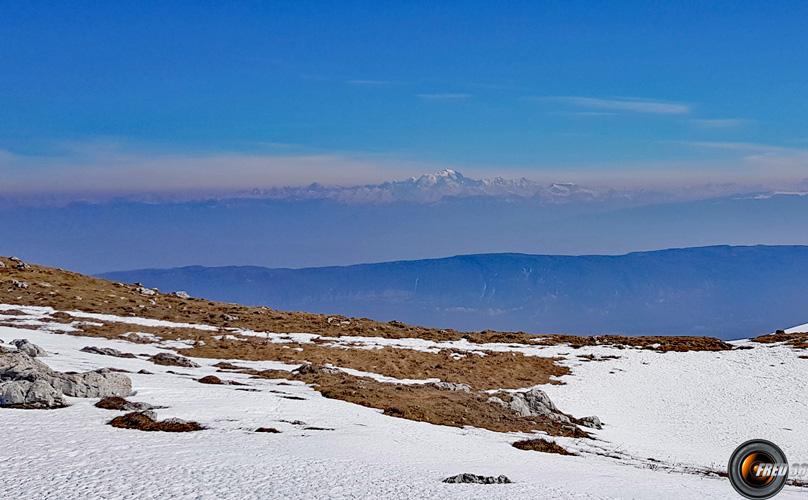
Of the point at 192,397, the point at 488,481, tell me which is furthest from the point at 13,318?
the point at 488,481

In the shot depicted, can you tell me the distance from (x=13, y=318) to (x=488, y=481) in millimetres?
48855

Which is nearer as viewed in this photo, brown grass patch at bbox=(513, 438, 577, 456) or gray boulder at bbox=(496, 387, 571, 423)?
brown grass patch at bbox=(513, 438, 577, 456)

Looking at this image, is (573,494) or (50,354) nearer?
(573,494)

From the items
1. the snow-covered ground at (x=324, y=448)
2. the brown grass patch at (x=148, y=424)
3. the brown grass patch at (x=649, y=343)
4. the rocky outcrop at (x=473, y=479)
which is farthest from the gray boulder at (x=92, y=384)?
the brown grass patch at (x=649, y=343)

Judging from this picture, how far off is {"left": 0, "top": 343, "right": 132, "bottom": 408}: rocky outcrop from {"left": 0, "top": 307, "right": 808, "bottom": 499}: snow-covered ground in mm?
865

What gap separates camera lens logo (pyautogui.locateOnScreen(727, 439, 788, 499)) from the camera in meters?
17.4

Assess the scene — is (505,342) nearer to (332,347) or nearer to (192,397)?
(332,347)

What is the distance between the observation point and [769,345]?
2552 inches

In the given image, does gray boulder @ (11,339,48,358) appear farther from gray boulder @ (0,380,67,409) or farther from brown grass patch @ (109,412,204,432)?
brown grass patch @ (109,412,204,432)

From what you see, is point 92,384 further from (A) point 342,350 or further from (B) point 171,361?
(A) point 342,350

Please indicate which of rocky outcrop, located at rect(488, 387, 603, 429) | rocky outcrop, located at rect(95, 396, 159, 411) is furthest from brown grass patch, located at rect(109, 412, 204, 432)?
rocky outcrop, located at rect(488, 387, 603, 429)

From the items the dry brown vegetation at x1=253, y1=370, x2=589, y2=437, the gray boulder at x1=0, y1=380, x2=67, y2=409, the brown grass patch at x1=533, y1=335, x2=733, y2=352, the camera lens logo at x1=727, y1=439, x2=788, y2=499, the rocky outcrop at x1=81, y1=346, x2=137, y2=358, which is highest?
the camera lens logo at x1=727, y1=439, x2=788, y2=499

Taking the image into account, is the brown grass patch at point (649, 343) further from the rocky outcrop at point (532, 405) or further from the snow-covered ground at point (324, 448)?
the rocky outcrop at point (532, 405)

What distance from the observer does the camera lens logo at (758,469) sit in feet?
57.0
